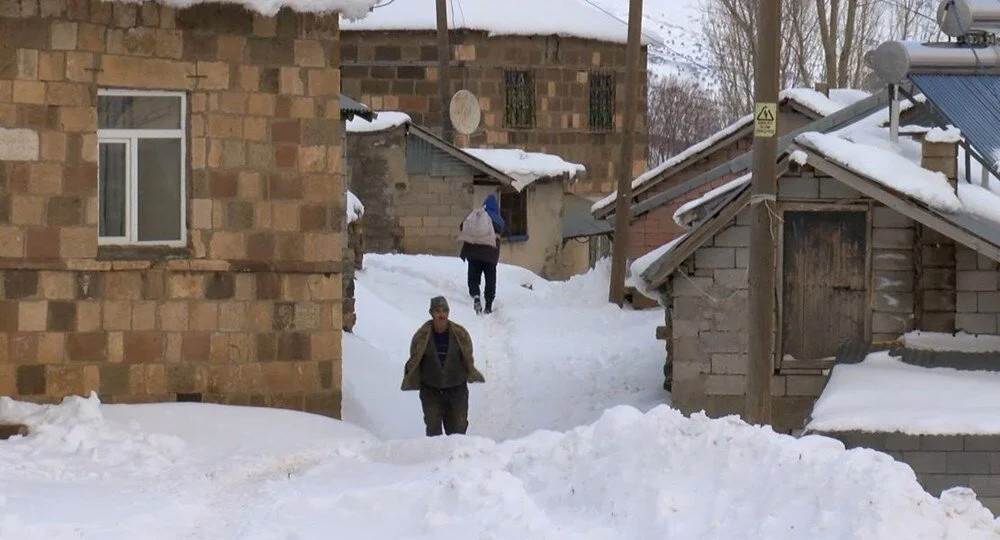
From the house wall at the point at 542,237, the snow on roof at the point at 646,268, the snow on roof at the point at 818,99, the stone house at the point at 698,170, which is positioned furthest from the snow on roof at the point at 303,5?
the house wall at the point at 542,237

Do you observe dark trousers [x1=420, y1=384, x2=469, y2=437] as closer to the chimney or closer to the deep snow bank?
the deep snow bank

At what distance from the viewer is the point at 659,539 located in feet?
30.2

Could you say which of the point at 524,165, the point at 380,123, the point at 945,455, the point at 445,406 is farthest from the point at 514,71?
the point at 445,406

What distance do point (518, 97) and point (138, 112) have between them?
25.6m

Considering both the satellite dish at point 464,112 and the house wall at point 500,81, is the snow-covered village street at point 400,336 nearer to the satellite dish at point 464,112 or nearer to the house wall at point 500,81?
the satellite dish at point 464,112

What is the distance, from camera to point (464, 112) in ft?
115

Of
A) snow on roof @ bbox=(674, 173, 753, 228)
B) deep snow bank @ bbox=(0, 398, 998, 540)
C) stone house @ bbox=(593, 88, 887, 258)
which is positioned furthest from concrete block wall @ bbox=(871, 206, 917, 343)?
stone house @ bbox=(593, 88, 887, 258)

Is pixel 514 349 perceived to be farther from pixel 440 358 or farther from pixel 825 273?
pixel 440 358

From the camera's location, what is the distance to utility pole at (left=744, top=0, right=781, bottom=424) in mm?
13094

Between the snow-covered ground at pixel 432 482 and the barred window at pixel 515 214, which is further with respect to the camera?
the barred window at pixel 515 214

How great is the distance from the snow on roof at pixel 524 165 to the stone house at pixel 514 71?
2663mm

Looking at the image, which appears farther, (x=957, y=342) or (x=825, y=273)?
(x=825, y=273)

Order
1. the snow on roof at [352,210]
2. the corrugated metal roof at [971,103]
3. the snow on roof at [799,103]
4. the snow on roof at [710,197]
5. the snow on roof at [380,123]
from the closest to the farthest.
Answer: the corrugated metal roof at [971,103] → the snow on roof at [710,197] → the snow on roof at [352,210] → the snow on roof at [799,103] → the snow on roof at [380,123]

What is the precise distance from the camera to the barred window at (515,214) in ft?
115
